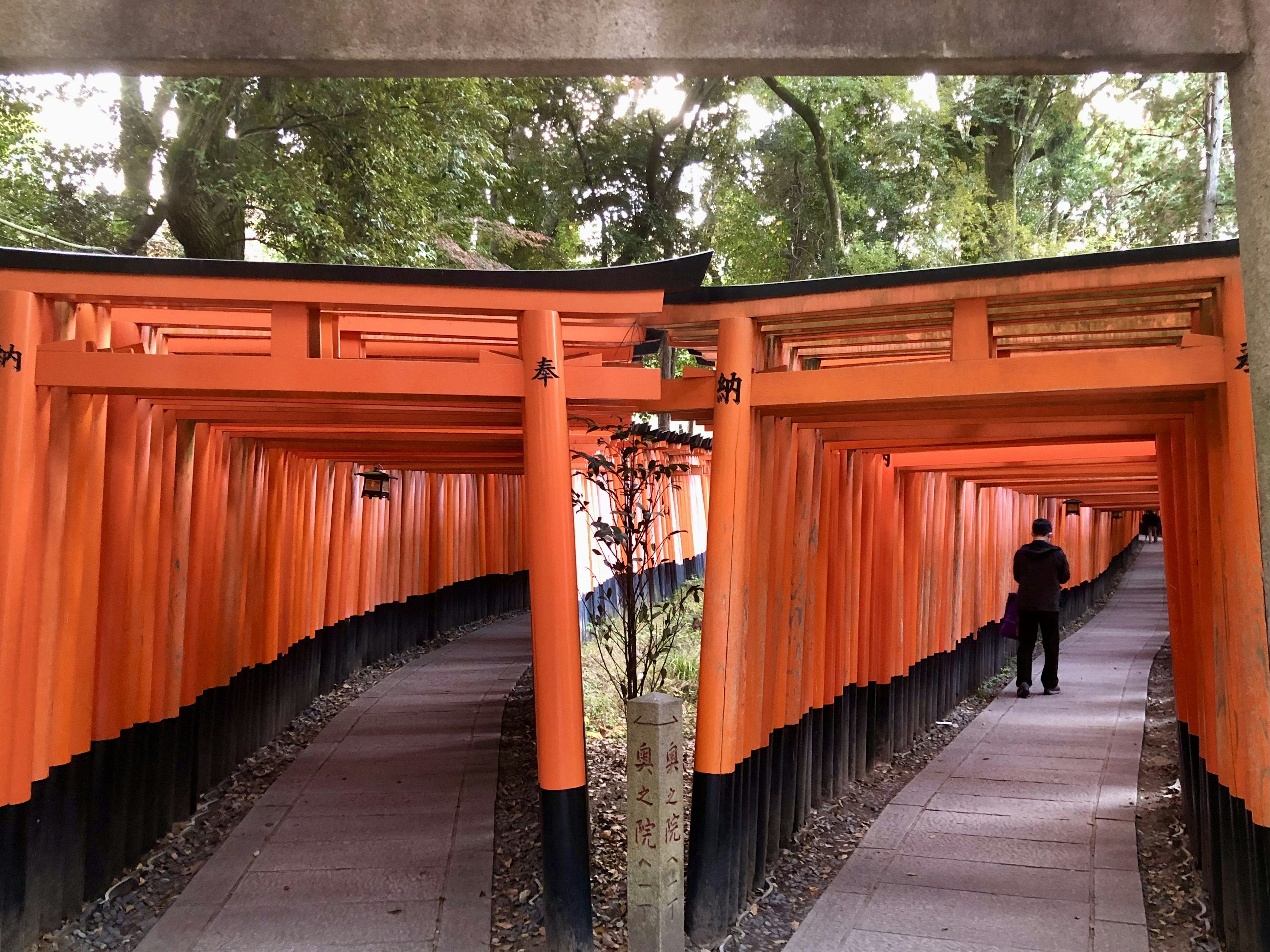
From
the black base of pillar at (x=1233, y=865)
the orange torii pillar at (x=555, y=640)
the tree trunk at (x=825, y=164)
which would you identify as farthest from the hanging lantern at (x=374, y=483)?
the tree trunk at (x=825, y=164)

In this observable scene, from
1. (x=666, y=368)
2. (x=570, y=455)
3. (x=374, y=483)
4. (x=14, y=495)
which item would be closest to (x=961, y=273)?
(x=570, y=455)

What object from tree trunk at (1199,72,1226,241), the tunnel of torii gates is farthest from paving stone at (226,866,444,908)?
tree trunk at (1199,72,1226,241)

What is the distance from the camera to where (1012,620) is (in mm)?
10461

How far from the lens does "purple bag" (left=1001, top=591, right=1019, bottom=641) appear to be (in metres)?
10.3

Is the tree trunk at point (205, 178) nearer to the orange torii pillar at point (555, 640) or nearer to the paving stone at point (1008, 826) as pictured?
the orange torii pillar at point (555, 640)

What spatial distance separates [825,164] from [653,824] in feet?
47.6

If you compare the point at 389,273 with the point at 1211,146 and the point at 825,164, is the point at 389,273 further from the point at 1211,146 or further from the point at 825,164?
the point at 825,164

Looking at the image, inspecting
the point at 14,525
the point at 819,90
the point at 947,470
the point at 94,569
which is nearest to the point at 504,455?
the point at 947,470

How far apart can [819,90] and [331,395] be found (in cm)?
1437

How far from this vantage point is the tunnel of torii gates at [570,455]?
429cm

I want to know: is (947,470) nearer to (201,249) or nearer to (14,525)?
(14,525)

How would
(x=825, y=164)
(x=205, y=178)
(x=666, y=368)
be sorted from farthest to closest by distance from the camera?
1. (x=825, y=164)
2. (x=666, y=368)
3. (x=205, y=178)

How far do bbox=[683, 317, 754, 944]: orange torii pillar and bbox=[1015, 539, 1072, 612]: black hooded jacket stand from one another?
5.92 meters

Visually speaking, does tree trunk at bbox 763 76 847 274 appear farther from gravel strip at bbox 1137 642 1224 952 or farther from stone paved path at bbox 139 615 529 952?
stone paved path at bbox 139 615 529 952
